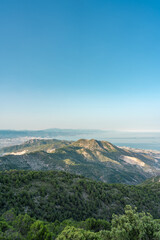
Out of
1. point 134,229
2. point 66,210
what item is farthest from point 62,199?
point 134,229

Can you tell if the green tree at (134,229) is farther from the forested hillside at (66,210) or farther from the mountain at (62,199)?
the mountain at (62,199)

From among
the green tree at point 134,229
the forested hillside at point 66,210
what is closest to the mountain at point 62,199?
the forested hillside at point 66,210

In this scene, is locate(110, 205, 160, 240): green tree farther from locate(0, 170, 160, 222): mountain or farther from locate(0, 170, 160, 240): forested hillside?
locate(0, 170, 160, 222): mountain

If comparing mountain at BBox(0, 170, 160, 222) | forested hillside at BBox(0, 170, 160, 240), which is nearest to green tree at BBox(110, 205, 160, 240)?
forested hillside at BBox(0, 170, 160, 240)

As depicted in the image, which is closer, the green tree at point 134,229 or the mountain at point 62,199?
the green tree at point 134,229

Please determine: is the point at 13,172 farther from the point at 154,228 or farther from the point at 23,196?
the point at 154,228

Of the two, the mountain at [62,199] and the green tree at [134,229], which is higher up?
the green tree at [134,229]

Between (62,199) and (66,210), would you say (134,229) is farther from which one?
(62,199)

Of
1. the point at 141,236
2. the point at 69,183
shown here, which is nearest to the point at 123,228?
the point at 141,236
